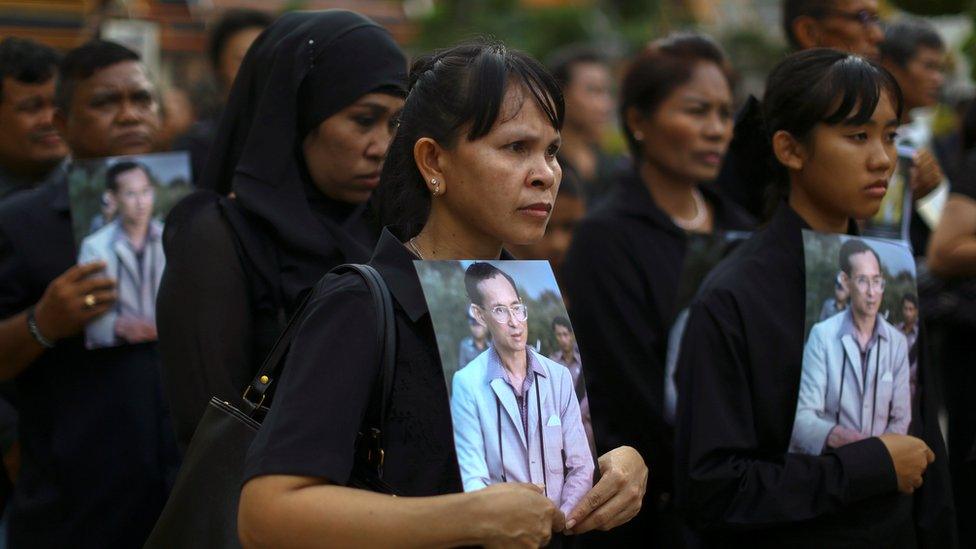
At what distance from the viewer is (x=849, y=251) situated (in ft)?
9.36

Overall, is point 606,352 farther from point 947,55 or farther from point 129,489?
point 947,55

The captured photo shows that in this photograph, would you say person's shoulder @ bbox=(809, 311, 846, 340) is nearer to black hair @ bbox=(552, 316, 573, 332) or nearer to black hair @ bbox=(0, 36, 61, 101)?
black hair @ bbox=(552, 316, 573, 332)

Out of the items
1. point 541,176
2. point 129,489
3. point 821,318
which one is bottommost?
point 129,489

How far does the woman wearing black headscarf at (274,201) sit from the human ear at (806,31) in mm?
1574

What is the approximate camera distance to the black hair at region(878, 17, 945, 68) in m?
5.64

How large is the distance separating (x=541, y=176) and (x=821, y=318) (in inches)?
36.4

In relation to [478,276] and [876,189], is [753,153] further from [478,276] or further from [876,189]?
[478,276]

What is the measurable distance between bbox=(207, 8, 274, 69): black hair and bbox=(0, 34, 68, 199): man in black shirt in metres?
1.70

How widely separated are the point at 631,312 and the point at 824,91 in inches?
52.3

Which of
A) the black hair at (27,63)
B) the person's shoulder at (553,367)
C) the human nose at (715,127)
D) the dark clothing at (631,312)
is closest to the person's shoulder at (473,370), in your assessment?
the person's shoulder at (553,367)

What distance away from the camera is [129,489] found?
3432mm

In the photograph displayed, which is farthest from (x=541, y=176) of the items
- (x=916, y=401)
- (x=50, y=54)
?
(x=50, y=54)

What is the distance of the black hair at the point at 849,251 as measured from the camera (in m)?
2.83

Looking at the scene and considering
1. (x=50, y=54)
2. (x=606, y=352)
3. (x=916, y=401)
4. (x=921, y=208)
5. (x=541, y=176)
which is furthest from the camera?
(x=921, y=208)
